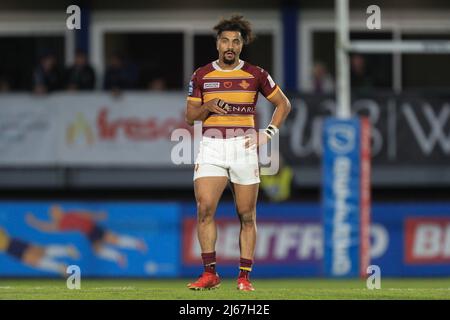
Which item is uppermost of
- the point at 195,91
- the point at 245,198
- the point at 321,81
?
the point at 321,81

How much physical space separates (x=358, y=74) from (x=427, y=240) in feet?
10.9

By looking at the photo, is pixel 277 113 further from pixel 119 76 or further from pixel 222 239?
pixel 119 76

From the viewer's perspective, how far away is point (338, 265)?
62.1 feet

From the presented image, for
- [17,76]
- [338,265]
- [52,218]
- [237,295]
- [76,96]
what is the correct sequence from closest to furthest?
[237,295]
[338,265]
[52,218]
[76,96]
[17,76]

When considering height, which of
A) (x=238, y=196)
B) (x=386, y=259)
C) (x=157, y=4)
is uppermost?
(x=157, y=4)

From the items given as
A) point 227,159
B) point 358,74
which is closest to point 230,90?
point 227,159

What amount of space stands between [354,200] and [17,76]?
7.38m

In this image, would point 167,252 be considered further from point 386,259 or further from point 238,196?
point 238,196

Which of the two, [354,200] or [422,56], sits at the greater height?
[422,56]

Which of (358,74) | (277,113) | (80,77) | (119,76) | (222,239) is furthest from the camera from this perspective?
(358,74)

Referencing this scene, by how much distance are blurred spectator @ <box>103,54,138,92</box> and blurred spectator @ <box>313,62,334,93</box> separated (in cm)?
311

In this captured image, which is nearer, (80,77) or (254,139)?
(254,139)

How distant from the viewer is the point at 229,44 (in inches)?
407

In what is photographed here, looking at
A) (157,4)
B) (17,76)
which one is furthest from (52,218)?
(157,4)
